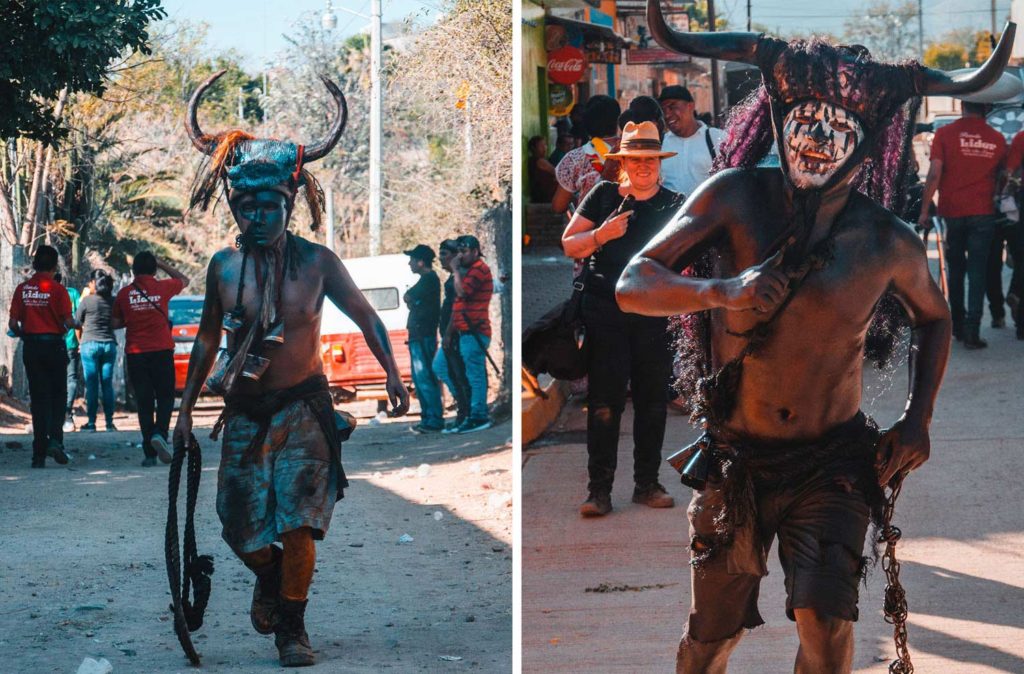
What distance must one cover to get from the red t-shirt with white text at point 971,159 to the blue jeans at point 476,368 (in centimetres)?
476

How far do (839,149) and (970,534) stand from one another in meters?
3.25

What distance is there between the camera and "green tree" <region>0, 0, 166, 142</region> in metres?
4.98

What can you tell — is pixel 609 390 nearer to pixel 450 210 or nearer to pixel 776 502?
pixel 450 210

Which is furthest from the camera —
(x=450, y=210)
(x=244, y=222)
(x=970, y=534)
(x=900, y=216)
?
(x=970, y=534)

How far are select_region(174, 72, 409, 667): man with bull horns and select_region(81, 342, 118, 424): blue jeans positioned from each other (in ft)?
1.99

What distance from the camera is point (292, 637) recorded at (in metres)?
4.69

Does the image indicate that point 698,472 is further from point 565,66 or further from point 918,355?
point 565,66

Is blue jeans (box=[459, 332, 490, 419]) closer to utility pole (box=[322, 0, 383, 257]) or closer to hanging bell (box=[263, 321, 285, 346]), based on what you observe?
utility pole (box=[322, 0, 383, 257])

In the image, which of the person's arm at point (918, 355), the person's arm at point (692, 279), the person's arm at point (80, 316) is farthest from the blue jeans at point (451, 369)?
the person's arm at point (918, 355)

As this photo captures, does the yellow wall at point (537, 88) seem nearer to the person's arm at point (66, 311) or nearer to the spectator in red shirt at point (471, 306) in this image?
the spectator in red shirt at point (471, 306)

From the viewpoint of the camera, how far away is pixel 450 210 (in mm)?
5398

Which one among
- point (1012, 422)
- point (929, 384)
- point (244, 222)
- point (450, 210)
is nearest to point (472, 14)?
point (450, 210)

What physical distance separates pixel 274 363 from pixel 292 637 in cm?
89

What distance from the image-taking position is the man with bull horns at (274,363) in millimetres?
4605
